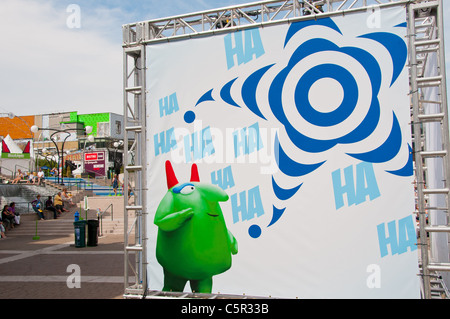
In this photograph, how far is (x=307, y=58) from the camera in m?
6.42


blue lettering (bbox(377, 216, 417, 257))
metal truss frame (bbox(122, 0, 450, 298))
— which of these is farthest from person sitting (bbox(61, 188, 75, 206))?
blue lettering (bbox(377, 216, 417, 257))

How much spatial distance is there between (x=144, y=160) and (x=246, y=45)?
8.93 ft

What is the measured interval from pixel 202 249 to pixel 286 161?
6.69 ft

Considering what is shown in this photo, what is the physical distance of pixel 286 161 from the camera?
6.46 m

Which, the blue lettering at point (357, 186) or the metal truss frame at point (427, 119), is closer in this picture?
the metal truss frame at point (427, 119)

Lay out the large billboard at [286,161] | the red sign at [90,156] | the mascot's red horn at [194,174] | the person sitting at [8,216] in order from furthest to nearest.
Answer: the red sign at [90,156]
the person sitting at [8,216]
the mascot's red horn at [194,174]
the large billboard at [286,161]

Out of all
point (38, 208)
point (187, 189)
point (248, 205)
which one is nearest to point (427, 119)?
point (248, 205)

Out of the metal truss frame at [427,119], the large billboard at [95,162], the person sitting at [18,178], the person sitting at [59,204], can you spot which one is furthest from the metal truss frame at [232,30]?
the large billboard at [95,162]

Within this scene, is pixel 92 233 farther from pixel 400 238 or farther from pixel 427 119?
pixel 427 119

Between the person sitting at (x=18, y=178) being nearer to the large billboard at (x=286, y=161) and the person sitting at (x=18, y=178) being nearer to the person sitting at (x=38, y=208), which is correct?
the person sitting at (x=38, y=208)

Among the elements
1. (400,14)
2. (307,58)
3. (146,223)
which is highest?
(400,14)

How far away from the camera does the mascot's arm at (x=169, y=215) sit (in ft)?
21.8
